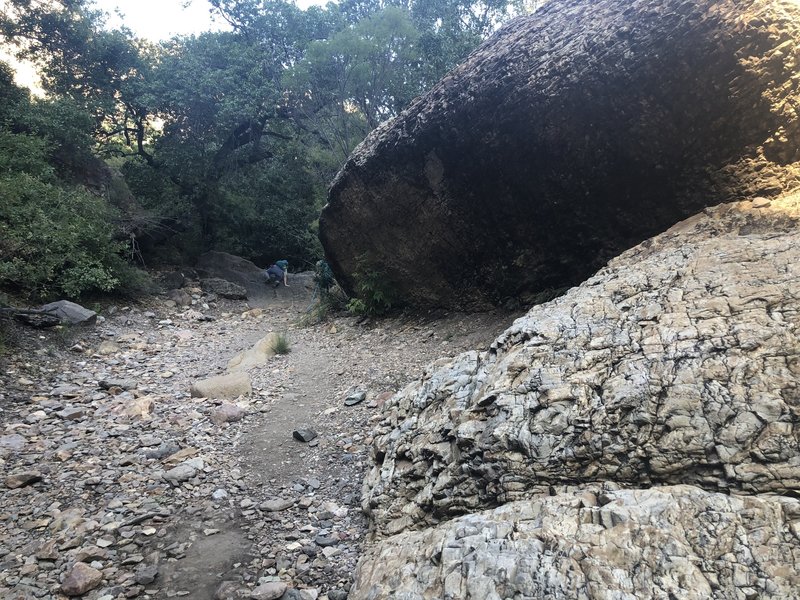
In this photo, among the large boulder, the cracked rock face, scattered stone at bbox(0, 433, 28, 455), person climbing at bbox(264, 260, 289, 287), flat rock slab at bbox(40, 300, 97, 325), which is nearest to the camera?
the cracked rock face

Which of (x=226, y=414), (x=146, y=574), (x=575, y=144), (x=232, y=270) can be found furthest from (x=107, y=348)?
(x=575, y=144)

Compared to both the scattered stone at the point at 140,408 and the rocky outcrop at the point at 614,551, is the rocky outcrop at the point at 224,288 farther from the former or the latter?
the rocky outcrop at the point at 614,551

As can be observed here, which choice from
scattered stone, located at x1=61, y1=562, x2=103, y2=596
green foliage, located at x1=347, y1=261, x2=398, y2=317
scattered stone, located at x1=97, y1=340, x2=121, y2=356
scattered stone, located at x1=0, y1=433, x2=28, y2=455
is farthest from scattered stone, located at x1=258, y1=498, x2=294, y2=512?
scattered stone, located at x1=97, y1=340, x2=121, y2=356

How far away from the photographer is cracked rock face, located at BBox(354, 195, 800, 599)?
220cm

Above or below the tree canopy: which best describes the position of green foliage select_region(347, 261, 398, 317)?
below

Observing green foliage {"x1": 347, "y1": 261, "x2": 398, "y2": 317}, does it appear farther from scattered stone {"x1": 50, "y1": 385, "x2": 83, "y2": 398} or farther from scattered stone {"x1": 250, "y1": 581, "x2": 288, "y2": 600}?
scattered stone {"x1": 250, "y1": 581, "x2": 288, "y2": 600}

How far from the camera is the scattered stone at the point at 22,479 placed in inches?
170

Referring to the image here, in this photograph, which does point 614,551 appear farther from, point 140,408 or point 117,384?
point 117,384

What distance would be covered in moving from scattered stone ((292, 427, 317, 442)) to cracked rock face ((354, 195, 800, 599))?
1150 mm

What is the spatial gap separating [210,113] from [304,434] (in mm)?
14120

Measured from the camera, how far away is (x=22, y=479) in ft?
14.3

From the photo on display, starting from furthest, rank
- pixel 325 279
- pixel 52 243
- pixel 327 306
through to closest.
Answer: pixel 325 279
pixel 327 306
pixel 52 243

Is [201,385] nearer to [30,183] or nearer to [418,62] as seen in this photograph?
[30,183]

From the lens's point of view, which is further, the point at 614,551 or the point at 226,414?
the point at 226,414
